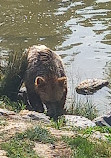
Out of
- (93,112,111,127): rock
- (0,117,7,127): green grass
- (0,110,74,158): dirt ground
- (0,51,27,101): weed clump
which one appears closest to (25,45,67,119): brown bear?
(0,51,27,101): weed clump

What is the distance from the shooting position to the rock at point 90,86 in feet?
40.9

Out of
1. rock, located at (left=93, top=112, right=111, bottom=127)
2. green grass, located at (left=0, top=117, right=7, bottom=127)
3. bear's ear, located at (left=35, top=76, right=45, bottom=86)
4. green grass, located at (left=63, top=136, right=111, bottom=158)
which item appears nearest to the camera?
green grass, located at (left=63, top=136, right=111, bottom=158)

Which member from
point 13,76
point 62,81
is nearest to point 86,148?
point 62,81

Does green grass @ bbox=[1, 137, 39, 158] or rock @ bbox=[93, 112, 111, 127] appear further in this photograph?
rock @ bbox=[93, 112, 111, 127]

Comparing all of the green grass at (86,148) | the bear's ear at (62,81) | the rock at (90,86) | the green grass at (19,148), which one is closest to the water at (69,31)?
the rock at (90,86)

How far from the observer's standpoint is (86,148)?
252 inches

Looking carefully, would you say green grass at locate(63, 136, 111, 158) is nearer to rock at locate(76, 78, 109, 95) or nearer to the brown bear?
the brown bear

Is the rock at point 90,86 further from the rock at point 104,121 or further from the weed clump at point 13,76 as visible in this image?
the rock at point 104,121

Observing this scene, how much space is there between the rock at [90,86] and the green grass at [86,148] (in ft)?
18.7

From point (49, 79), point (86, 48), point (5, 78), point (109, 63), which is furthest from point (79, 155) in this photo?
Result: point (86, 48)

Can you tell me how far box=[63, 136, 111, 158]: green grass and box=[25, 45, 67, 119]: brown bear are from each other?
2.86 meters

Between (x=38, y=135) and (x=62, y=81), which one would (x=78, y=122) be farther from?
(x=38, y=135)

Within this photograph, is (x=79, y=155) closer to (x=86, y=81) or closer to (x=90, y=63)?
(x=86, y=81)

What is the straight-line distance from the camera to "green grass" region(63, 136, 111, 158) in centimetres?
629
